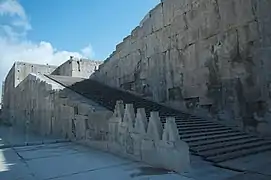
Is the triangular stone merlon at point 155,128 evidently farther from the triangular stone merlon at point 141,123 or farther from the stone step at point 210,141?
the stone step at point 210,141

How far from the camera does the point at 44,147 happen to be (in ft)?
23.2

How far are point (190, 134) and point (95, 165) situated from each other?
2697 mm

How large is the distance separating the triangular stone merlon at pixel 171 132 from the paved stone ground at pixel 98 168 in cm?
59

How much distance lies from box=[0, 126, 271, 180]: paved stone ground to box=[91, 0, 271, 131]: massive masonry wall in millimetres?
2687

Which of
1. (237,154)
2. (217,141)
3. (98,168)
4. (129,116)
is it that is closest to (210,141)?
(217,141)

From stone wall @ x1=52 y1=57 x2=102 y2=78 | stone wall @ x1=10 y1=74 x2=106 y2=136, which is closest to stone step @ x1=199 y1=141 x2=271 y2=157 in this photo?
stone wall @ x1=10 y1=74 x2=106 y2=136

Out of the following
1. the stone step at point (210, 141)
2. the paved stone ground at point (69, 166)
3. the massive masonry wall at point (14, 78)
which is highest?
Result: the massive masonry wall at point (14, 78)

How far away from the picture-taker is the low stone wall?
4.50 metres

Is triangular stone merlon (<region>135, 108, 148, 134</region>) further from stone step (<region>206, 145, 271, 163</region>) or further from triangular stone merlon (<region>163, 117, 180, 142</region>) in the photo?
stone step (<region>206, 145, 271, 163</region>)

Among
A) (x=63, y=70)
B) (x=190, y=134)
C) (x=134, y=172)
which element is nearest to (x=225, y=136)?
(x=190, y=134)

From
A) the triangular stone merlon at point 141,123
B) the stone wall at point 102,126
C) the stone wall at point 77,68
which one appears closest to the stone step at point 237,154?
the stone wall at point 102,126

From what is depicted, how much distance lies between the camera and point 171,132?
15.0 feet

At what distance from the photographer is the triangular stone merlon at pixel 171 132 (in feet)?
14.9

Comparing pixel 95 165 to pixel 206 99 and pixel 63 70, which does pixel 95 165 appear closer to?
pixel 206 99
